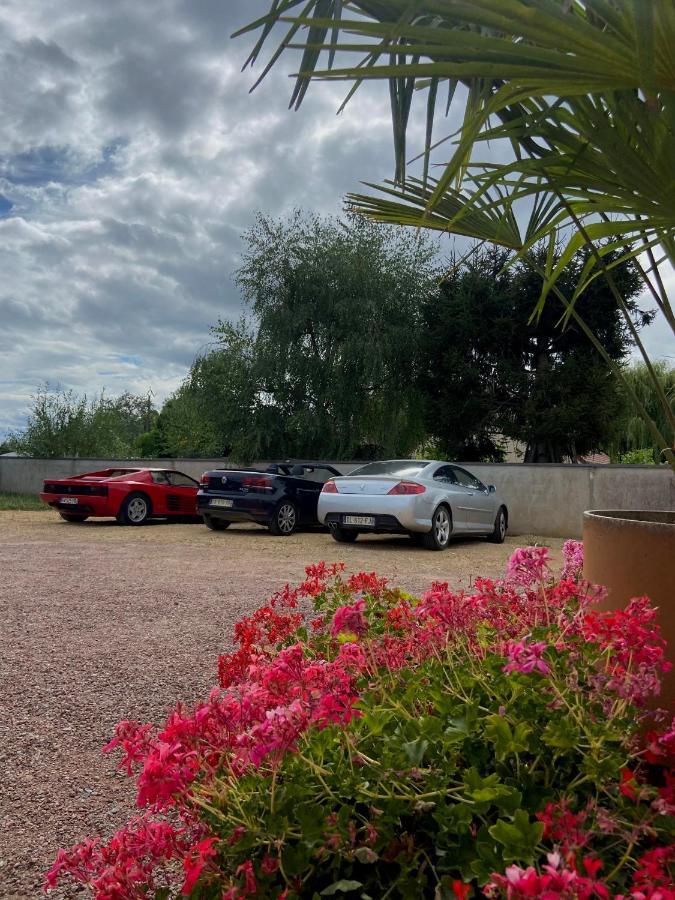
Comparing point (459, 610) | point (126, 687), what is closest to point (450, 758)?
point (459, 610)

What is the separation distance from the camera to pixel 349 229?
22.3 m

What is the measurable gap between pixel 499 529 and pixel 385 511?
3438mm

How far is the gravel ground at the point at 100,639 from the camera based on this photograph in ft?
8.54

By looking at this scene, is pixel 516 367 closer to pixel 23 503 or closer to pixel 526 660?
pixel 23 503

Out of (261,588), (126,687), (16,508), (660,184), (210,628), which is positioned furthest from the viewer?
(16,508)

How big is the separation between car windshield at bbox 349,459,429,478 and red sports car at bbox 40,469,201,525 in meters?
4.96

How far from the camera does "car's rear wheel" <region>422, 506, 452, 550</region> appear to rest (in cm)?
1107

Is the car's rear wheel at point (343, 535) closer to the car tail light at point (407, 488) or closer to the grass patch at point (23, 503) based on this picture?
the car tail light at point (407, 488)

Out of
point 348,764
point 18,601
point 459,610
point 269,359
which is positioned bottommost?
point 18,601

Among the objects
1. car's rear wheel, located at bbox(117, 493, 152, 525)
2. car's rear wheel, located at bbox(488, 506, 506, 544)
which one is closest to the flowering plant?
car's rear wheel, located at bbox(488, 506, 506, 544)

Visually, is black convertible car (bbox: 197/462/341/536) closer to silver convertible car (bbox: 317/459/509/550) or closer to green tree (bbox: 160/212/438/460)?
silver convertible car (bbox: 317/459/509/550)

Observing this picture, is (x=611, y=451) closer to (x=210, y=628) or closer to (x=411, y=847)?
(x=210, y=628)

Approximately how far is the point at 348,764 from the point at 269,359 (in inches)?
793

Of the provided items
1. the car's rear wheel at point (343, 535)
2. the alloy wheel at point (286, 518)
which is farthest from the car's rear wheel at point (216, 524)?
the car's rear wheel at point (343, 535)
